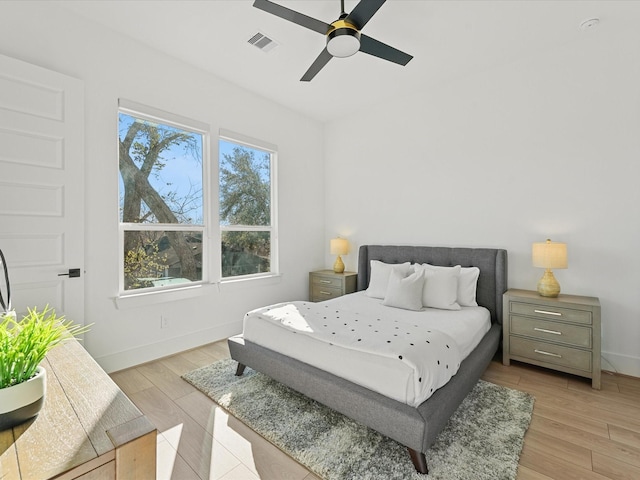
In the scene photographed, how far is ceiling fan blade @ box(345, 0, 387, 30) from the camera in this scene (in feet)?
5.95

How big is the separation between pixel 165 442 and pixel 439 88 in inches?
165

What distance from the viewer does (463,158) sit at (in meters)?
3.49

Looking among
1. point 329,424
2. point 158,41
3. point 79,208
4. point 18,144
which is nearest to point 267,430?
point 329,424

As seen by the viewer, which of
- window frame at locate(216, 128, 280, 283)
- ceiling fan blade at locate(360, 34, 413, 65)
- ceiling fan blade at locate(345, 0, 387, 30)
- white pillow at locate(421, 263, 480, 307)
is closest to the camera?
ceiling fan blade at locate(345, 0, 387, 30)

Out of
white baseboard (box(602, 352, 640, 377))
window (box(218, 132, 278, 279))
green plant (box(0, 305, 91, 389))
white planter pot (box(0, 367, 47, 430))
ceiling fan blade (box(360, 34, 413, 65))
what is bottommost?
white baseboard (box(602, 352, 640, 377))

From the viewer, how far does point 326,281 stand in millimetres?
4242

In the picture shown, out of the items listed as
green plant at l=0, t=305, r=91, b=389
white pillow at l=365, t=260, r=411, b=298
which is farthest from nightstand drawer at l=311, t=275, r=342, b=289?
green plant at l=0, t=305, r=91, b=389

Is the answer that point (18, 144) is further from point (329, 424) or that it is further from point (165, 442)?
point (329, 424)

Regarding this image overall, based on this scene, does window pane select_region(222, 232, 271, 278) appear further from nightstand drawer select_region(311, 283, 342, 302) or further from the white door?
the white door

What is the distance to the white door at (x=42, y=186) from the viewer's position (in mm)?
2148

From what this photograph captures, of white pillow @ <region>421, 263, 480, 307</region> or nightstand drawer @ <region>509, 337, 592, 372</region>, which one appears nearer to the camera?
nightstand drawer @ <region>509, 337, 592, 372</region>

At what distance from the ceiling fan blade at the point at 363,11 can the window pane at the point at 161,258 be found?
248cm

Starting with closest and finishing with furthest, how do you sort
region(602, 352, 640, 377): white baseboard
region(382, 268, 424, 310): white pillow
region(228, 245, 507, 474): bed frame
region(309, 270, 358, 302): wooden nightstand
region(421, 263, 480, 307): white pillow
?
region(228, 245, 507, 474): bed frame, region(602, 352, 640, 377): white baseboard, region(382, 268, 424, 310): white pillow, region(421, 263, 480, 307): white pillow, region(309, 270, 358, 302): wooden nightstand

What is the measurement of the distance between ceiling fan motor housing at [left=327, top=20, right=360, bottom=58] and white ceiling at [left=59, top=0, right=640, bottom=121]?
463 mm
